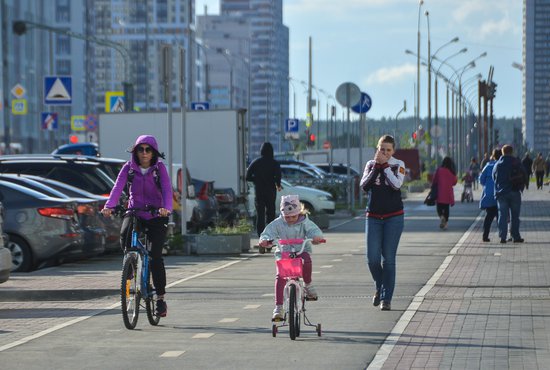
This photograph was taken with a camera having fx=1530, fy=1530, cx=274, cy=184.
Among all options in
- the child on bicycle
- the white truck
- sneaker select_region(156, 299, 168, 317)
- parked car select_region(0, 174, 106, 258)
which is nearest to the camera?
the child on bicycle

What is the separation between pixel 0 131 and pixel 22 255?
113 m

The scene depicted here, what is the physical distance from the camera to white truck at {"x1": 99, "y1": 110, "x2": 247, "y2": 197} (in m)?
34.9

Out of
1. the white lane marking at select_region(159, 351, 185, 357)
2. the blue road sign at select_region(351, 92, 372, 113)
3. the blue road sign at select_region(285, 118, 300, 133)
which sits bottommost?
the white lane marking at select_region(159, 351, 185, 357)

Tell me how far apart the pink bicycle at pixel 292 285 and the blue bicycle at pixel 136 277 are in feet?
4.16

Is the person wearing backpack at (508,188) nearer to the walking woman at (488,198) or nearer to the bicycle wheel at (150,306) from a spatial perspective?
the walking woman at (488,198)

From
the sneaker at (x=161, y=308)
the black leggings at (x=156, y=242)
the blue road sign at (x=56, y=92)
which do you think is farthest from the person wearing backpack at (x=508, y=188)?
the blue road sign at (x=56, y=92)

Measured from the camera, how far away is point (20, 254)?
20844 millimetres

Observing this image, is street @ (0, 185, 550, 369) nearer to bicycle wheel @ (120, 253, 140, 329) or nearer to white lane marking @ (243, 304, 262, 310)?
white lane marking @ (243, 304, 262, 310)

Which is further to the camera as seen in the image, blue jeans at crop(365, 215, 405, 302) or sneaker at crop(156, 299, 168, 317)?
blue jeans at crop(365, 215, 405, 302)

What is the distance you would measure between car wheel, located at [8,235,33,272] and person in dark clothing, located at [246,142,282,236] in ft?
20.2

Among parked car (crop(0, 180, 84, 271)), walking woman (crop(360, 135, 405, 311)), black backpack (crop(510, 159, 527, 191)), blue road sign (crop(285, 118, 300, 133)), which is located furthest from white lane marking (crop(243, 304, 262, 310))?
blue road sign (crop(285, 118, 300, 133))

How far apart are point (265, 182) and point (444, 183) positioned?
803cm

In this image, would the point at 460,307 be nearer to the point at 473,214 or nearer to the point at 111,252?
the point at 111,252

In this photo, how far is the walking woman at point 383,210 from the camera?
14.6 metres
